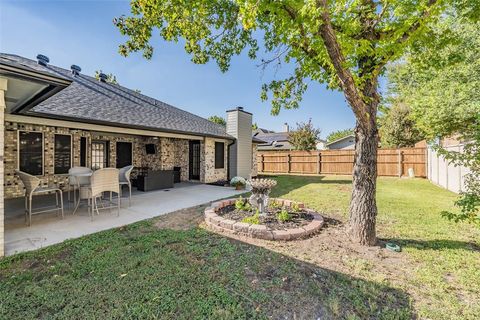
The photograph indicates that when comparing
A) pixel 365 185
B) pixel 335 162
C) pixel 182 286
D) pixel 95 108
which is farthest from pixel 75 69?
pixel 335 162

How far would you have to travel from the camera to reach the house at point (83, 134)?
429 centimetres

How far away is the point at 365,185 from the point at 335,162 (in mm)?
15171

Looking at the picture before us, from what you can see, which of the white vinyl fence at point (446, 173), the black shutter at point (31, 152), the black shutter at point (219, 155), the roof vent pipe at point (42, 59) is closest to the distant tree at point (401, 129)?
the white vinyl fence at point (446, 173)

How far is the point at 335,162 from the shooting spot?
59.4 ft

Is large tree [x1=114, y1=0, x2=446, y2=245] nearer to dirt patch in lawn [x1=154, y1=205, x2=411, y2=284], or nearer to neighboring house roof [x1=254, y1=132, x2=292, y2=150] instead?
dirt patch in lawn [x1=154, y1=205, x2=411, y2=284]

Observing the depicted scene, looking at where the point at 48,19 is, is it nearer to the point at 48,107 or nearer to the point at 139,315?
the point at 48,107

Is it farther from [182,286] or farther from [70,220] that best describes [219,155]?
[182,286]

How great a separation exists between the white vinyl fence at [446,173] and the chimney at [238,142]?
→ 28.3 ft

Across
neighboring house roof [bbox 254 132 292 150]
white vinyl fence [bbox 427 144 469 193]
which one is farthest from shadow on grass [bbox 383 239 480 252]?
neighboring house roof [bbox 254 132 292 150]

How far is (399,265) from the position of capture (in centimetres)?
335

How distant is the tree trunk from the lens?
12.9 feet

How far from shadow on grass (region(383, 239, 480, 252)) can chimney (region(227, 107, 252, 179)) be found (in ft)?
30.8

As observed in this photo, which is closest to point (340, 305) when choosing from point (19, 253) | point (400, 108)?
point (19, 253)

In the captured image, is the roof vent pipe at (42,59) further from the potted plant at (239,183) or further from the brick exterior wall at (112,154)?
the potted plant at (239,183)
